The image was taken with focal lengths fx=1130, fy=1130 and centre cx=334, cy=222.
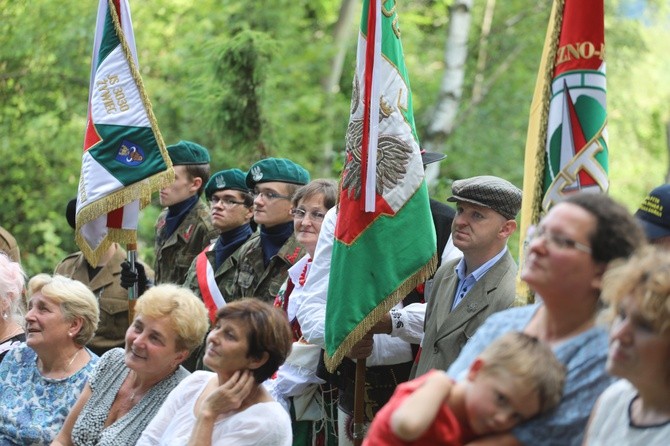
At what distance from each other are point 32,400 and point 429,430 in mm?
3175

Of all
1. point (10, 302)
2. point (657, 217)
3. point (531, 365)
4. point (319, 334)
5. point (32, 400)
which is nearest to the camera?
point (531, 365)

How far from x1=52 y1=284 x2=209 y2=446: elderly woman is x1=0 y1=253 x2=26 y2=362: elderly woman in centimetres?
105

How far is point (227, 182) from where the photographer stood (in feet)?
23.9

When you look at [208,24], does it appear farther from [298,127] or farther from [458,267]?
[458,267]

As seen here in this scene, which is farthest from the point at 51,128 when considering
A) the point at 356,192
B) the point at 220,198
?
the point at 356,192

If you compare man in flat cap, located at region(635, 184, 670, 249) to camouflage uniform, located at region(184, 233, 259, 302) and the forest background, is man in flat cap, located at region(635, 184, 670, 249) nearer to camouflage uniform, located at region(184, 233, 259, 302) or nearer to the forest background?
camouflage uniform, located at region(184, 233, 259, 302)

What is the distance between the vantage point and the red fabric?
3.25 metres

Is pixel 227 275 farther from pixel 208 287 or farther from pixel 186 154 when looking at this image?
pixel 186 154

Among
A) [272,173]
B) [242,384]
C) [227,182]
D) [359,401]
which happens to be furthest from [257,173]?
[242,384]

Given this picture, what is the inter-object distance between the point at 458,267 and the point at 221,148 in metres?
7.61

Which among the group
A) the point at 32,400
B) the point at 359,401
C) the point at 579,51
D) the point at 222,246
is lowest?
the point at 32,400

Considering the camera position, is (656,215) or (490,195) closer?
(656,215)

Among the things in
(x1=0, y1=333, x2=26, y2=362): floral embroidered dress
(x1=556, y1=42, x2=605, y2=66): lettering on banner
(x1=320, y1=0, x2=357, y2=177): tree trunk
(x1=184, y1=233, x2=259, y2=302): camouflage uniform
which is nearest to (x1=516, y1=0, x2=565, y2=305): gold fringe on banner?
(x1=556, y1=42, x2=605, y2=66): lettering on banner

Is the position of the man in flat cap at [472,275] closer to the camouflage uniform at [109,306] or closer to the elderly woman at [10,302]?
the elderly woman at [10,302]
